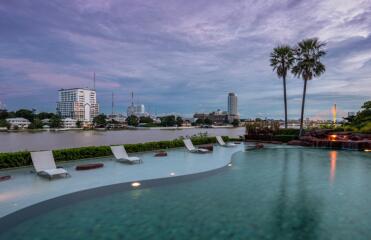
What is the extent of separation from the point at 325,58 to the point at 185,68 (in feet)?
78.7

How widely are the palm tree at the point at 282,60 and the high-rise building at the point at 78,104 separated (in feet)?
491

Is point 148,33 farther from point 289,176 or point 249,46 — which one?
point 289,176

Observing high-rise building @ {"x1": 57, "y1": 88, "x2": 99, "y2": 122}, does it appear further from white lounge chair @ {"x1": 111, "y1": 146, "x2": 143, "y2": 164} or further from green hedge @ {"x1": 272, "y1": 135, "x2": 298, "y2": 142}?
white lounge chair @ {"x1": 111, "y1": 146, "x2": 143, "y2": 164}

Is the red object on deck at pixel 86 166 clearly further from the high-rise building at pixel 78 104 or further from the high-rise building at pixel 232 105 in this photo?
the high-rise building at pixel 232 105

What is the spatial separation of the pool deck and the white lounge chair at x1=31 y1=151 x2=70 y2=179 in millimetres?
203

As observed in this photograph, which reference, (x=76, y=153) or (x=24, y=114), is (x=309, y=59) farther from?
(x=24, y=114)

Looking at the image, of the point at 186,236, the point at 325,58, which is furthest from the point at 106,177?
the point at 325,58

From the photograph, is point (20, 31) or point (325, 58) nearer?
point (20, 31)

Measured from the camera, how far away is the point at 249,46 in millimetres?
24047

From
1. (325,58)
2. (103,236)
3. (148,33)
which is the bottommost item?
(103,236)

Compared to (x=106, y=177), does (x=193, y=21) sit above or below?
above

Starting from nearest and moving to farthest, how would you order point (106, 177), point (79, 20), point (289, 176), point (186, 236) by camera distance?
point (186, 236)
point (106, 177)
point (289, 176)
point (79, 20)

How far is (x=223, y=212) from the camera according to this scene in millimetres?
6125

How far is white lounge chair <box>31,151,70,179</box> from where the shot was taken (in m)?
8.44
